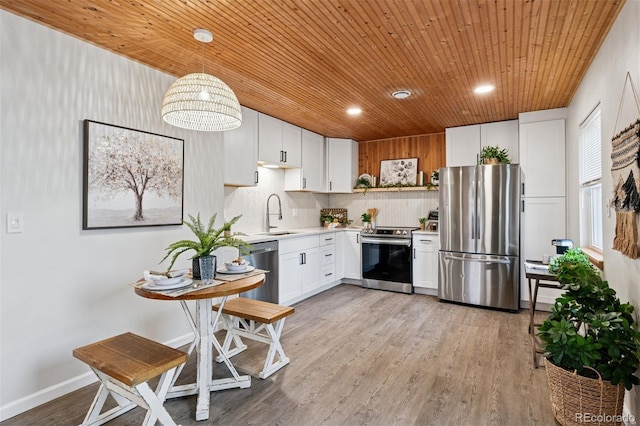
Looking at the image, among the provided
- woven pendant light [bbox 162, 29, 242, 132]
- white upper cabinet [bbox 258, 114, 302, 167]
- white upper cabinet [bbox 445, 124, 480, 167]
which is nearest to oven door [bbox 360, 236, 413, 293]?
white upper cabinet [bbox 445, 124, 480, 167]

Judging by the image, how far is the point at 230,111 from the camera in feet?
7.01

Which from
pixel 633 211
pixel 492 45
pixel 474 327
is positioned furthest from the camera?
pixel 474 327

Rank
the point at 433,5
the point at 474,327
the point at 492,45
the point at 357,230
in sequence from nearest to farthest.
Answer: the point at 433,5, the point at 492,45, the point at 474,327, the point at 357,230

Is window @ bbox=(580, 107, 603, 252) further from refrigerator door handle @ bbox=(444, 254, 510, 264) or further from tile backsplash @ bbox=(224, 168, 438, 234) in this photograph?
tile backsplash @ bbox=(224, 168, 438, 234)

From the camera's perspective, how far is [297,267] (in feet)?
14.3

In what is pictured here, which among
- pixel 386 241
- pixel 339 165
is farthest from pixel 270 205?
pixel 386 241

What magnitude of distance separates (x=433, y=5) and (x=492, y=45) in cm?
75

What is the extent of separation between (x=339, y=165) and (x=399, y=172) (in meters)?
0.98

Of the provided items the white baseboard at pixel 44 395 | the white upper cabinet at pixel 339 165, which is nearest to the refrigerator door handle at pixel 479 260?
the white upper cabinet at pixel 339 165

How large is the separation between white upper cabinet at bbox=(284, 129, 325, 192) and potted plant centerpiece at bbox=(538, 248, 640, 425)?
3.58 meters

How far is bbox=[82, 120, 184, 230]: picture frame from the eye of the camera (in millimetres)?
2428

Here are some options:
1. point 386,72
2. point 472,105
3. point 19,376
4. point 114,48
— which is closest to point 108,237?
point 19,376

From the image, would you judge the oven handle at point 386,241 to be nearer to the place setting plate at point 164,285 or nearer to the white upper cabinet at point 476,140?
the white upper cabinet at point 476,140

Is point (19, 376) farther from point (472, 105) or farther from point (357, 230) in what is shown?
point (472, 105)
